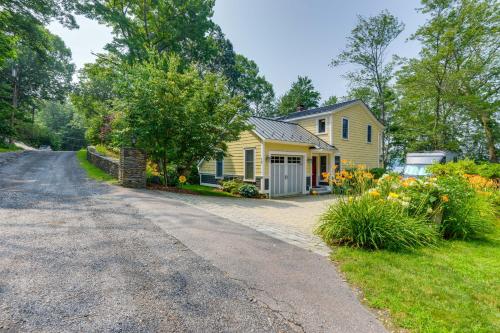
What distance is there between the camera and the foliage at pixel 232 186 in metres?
12.9

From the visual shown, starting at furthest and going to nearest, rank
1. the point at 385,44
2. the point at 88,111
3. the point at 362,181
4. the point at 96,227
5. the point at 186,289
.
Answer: the point at 88,111
the point at 385,44
the point at 362,181
the point at 96,227
the point at 186,289

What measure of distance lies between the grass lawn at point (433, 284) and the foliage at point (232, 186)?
839 cm

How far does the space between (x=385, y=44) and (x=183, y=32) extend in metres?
19.3

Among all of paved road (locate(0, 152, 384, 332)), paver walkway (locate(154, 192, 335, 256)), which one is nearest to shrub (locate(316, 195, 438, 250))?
paver walkway (locate(154, 192, 335, 256))

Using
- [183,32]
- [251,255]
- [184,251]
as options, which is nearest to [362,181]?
[251,255]

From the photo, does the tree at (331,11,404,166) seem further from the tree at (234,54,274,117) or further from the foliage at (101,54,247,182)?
the foliage at (101,54,247,182)

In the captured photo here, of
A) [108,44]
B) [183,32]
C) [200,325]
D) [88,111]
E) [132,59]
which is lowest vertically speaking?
[200,325]

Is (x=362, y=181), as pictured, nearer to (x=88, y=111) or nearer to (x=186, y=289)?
(x=186, y=289)

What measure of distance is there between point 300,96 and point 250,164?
26049 mm

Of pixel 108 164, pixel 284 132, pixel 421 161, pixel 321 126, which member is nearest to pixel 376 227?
pixel 284 132

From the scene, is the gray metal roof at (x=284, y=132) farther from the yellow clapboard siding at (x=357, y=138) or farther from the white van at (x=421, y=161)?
the white van at (x=421, y=161)

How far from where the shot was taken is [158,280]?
3.04 m

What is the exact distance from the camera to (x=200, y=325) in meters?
2.31

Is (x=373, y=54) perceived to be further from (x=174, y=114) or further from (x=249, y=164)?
(x=174, y=114)
